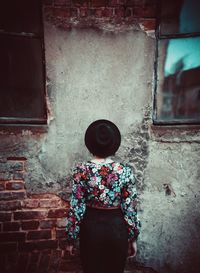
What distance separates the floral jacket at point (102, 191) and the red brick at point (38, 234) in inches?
31.5

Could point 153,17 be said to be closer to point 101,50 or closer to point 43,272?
point 101,50

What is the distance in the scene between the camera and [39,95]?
9.33 feet

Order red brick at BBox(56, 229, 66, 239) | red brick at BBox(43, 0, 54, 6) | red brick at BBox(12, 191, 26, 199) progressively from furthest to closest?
red brick at BBox(56, 229, 66, 239) < red brick at BBox(12, 191, 26, 199) < red brick at BBox(43, 0, 54, 6)

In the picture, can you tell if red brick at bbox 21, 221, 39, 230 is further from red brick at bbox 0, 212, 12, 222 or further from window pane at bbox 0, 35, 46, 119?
window pane at bbox 0, 35, 46, 119

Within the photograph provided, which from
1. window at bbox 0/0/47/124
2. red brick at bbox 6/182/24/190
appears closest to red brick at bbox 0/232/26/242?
red brick at bbox 6/182/24/190

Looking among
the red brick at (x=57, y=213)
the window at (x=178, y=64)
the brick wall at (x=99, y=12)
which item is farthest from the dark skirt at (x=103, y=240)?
the brick wall at (x=99, y=12)

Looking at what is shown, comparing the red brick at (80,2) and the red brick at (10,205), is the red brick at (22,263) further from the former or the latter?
the red brick at (80,2)

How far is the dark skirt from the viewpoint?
2.05m

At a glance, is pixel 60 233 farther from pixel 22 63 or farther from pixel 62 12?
pixel 62 12

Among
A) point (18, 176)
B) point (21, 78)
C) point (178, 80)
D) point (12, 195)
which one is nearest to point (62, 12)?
point (21, 78)

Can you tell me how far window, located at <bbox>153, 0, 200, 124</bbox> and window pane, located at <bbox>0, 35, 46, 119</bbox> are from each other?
1245 millimetres

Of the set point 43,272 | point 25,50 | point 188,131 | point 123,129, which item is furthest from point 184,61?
point 43,272

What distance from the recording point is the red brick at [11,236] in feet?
9.10

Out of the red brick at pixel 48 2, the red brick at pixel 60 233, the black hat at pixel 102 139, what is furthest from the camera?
the red brick at pixel 60 233
